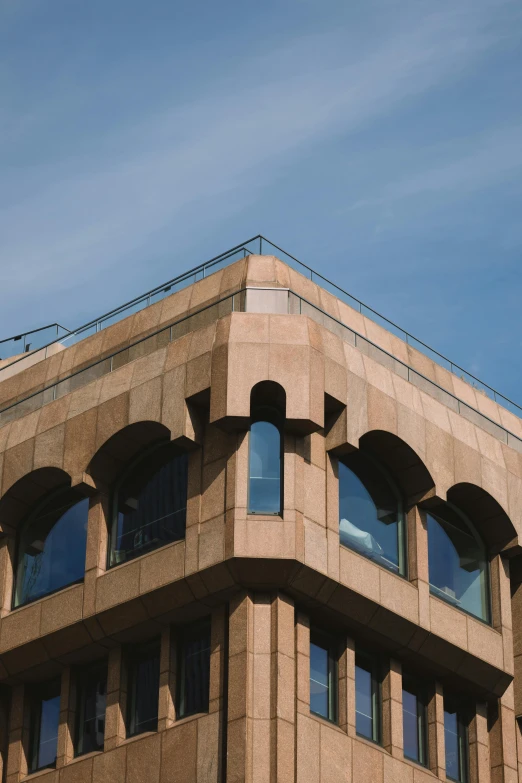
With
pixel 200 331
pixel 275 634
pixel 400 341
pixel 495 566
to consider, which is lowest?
pixel 275 634

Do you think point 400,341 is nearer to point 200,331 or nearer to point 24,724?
point 200,331

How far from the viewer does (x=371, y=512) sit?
51.2m

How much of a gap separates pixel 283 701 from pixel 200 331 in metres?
10.6

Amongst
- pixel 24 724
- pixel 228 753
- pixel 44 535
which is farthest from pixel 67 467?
pixel 228 753

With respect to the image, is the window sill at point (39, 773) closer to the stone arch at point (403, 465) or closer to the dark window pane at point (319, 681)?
the dark window pane at point (319, 681)

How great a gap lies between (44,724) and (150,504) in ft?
23.2

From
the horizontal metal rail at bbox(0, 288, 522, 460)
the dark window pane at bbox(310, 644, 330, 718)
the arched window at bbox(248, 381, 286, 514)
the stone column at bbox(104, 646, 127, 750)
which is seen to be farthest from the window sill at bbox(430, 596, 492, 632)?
the stone column at bbox(104, 646, 127, 750)

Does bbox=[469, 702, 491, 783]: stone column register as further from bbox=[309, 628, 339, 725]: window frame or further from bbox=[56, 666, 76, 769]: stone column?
bbox=[56, 666, 76, 769]: stone column

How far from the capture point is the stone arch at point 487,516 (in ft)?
176

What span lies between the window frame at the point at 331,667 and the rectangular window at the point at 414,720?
117 inches

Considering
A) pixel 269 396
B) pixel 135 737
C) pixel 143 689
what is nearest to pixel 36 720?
pixel 143 689

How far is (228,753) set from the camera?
45000 mm

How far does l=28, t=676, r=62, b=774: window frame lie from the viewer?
51406mm

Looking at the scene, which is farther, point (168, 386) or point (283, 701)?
point (168, 386)
